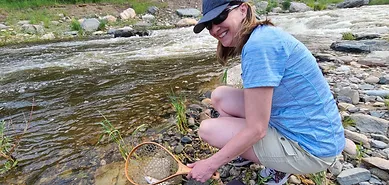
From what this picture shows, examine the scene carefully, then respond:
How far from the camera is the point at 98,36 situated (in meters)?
11.2

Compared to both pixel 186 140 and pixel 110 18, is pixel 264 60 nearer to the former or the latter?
pixel 186 140

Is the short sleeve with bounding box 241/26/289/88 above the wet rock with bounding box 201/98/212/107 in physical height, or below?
above

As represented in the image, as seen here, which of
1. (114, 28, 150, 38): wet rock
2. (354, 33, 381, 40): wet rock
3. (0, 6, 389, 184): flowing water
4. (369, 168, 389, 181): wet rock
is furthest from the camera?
(114, 28, 150, 38): wet rock

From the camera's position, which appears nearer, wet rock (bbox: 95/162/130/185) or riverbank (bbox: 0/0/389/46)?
wet rock (bbox: 95/162/130/185)

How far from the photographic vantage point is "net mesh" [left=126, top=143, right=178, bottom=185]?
2275 mm

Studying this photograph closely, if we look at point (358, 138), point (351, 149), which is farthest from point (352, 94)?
point (351, 149)

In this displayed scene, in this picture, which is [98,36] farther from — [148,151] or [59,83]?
[148,151]

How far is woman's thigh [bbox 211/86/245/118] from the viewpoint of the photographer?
2.15m

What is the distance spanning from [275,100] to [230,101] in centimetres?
60

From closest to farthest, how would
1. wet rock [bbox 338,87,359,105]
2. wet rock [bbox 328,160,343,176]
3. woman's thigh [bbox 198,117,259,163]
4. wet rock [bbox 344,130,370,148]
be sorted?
woman's thigh [bbox 198,117,259,163] < wet rock [bbox 328,160,343,176] < wet rock [bbox 344,130,370,148] < wet rock [bbox 338,87,359,105]

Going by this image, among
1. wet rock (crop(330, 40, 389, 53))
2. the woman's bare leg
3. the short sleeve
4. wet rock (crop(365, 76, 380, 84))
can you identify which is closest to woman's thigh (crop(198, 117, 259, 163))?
the woman's bare leg

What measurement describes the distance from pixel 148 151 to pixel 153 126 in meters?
0.94

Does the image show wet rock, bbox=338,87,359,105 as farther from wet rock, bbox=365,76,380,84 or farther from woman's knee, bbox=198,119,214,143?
woman's knee, bbox=198,119,214,143

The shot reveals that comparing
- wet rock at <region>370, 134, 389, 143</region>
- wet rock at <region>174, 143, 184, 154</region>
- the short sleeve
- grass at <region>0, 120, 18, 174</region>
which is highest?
the short sleeve
